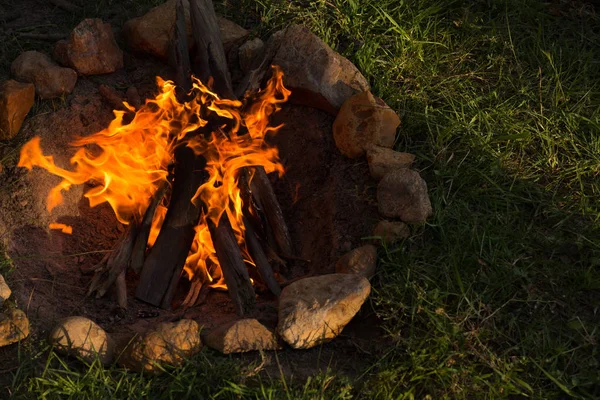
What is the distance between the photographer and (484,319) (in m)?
3.47

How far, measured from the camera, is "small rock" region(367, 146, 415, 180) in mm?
4113

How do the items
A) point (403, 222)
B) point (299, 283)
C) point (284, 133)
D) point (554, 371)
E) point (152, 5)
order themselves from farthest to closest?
1. point (152, 5)
2. point (284, 133)
3. point (403, 222)
4. point (299, 283)
5. point (554, 371)

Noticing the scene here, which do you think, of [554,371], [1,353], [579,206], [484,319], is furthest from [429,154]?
[1,353]

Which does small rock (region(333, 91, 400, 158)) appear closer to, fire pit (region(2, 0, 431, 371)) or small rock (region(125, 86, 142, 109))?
fire pit (region(2, 0, 431, 371))

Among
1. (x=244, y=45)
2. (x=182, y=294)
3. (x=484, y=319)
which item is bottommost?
(x=182, y=294)

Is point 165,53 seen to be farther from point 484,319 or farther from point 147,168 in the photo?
point 484,319

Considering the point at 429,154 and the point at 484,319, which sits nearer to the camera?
the point at 484,319

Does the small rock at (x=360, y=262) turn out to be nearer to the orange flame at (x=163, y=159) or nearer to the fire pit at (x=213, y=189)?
the fire pit at (x=213, y=189)

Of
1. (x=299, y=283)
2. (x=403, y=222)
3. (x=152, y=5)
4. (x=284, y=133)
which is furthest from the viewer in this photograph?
(x=152, y=5)

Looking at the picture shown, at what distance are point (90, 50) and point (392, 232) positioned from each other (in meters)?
1.92

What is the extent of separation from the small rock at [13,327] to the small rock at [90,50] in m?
1.61

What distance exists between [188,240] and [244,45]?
1.23 metres

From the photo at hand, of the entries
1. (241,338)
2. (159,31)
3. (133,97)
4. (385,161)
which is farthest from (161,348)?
(159,31)

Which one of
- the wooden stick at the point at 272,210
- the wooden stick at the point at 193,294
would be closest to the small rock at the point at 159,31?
the wooden stick at the point at 272,210
